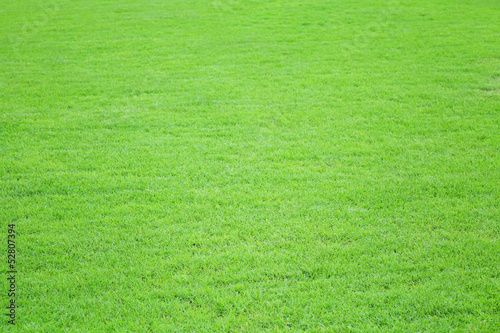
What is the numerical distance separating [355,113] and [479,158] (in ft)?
6.33

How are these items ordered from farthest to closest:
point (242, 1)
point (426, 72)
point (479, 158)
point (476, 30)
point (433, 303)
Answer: point (242, 1)
point (476, 30)
point (426, 72)
point (479, 158)
point (433, 303)

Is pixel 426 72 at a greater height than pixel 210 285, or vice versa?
pixel 426 72

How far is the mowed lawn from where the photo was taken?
12.0 feet

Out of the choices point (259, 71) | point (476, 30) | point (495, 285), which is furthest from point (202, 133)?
point (476, 30)

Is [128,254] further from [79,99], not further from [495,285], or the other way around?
[79,99]

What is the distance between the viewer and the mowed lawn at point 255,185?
3670 mm

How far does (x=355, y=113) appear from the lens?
22.8 feet

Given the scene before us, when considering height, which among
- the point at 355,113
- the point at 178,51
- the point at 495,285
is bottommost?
the point at 495,285

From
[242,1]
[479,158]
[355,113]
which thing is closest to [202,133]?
[355,113]

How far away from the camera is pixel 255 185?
526 cm

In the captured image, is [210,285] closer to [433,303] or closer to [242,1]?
[433,303]

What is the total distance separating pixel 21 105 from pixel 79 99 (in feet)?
3.01

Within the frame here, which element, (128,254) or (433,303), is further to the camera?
(128,254)

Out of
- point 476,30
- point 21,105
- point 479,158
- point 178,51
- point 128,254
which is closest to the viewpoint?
point 128,254
